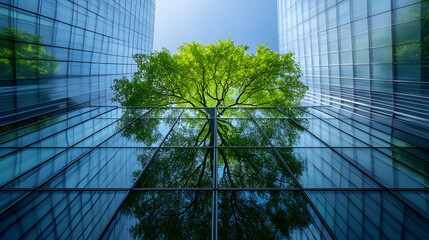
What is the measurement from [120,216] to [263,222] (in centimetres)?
330

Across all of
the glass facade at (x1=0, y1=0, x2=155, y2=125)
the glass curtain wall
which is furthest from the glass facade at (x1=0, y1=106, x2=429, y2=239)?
the glass facade at (x1=0, y1=0, x2=155, y2=125)

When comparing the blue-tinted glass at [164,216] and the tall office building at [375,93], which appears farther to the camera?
the tall office building at [375,93]

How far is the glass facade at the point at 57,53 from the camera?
10109 millimetres

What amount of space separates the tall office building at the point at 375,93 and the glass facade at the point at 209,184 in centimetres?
6

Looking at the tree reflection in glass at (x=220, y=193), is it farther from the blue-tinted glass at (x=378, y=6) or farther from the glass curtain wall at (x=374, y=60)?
the blue-tinted glass at (x=378, y=6)

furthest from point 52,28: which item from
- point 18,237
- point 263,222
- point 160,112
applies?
point 263,222

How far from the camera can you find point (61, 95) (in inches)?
570

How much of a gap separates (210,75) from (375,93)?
1418 centimetres

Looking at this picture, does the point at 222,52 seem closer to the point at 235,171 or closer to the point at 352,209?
the point at 235,171

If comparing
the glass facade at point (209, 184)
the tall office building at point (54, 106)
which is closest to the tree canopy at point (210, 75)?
the tall office building at point (54, 106)

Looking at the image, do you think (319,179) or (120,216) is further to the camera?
(319,179)

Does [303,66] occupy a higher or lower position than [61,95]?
higher

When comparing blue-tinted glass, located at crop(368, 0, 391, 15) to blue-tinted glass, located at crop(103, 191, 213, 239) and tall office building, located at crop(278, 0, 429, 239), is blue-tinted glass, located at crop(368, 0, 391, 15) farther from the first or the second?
blue-tinted glass, located at crop(103, 191, 213, 239)

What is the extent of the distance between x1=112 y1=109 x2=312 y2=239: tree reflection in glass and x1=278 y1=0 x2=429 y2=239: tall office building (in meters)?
1.13
